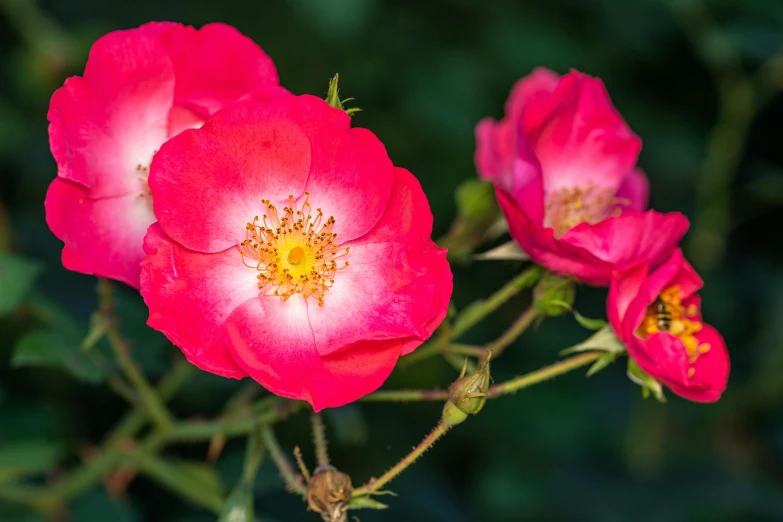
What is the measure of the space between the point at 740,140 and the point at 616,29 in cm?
57

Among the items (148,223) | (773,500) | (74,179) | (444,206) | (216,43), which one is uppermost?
(216,43)

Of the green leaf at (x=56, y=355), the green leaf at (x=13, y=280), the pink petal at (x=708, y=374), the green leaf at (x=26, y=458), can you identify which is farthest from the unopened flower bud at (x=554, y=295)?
the green leaf at (x=26, y=458)

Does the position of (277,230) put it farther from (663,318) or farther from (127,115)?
(663,318)

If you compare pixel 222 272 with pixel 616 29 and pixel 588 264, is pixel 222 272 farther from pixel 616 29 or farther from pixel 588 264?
pixel 616 29

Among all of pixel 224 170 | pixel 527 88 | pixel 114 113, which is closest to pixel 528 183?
pixel 527 88

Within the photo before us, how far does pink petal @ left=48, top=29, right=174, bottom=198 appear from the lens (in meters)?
1.52

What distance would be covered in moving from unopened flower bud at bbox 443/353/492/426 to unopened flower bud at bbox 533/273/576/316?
274mm

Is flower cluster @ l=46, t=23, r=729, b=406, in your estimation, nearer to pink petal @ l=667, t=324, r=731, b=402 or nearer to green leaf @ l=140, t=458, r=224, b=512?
pink petal @ l=667, t=324, r=731, b=402

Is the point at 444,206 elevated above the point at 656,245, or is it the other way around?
the point at 656,245

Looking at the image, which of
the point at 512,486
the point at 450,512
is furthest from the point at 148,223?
the point at 512,486

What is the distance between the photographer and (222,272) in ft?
5.21

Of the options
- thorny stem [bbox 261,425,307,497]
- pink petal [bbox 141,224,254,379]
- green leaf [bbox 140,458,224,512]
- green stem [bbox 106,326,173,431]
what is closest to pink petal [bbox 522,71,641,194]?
pink petal [bbox 141,224,254,379]

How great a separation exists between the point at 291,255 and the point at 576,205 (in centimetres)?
66

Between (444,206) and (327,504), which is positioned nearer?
(327,504)
